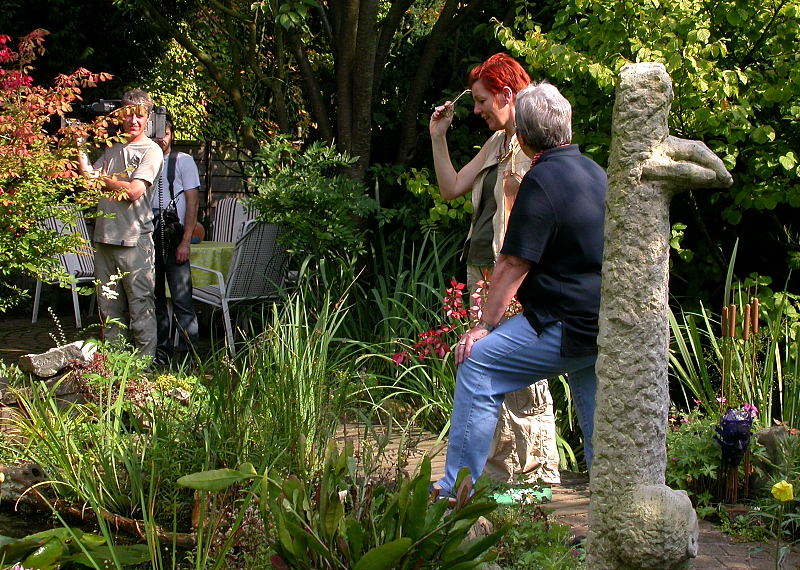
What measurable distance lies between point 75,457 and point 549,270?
205 centimetres

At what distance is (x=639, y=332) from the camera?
96.9 inches

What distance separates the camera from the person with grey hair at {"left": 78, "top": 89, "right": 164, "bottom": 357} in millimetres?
6105

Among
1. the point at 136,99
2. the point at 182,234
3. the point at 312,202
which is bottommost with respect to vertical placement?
the point at 182,234

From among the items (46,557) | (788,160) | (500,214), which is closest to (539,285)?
(500,214)

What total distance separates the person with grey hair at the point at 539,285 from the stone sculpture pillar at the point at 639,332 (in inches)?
34.0

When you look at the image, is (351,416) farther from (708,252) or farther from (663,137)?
(663,137)

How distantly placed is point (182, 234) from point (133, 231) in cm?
59

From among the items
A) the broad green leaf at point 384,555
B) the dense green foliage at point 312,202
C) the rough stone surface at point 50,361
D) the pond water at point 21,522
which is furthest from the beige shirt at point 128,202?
the broad green leaf at point 384,555

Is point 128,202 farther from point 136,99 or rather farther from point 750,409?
point 750,409

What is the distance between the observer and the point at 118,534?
145 inches

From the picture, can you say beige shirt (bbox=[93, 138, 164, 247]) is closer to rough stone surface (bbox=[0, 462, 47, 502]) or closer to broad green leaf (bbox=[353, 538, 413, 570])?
rough stone surface (bbox=[0, 462, 47, 502])

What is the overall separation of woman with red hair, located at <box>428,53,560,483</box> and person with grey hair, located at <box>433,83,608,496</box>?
0.67 meters

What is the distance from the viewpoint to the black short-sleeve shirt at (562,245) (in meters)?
3.35

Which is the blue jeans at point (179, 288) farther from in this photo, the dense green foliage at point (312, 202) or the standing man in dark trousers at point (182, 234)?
the dense green foliage at point (312, 202)
